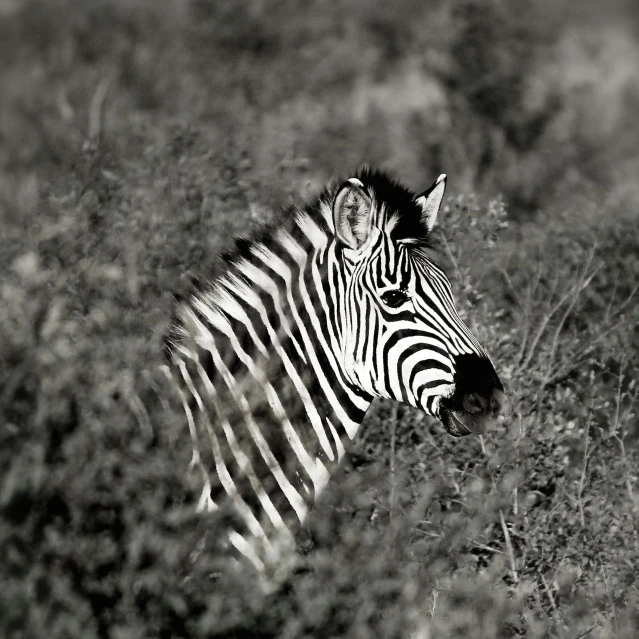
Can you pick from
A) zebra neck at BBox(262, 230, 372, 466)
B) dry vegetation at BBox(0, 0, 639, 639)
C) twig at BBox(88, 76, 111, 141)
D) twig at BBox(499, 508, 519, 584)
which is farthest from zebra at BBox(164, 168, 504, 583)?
twig at BBox(88, 76, 111, 141)

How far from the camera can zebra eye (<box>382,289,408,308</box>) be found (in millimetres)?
4324

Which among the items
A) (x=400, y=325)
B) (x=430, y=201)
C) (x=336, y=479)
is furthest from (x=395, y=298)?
(x=336, y=479)

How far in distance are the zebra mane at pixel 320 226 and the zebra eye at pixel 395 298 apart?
0.27 metres

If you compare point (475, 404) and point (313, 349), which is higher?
point (313, 349)

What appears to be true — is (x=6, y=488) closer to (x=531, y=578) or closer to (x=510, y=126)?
(x=531, y=578)

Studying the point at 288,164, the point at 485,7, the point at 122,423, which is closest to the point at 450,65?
the point at 485,7

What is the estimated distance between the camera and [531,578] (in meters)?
5.14

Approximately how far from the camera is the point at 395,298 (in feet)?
14.2

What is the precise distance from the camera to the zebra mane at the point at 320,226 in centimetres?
442

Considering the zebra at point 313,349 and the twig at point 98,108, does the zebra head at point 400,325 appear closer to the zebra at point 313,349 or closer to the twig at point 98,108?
the zebra at point 313,349

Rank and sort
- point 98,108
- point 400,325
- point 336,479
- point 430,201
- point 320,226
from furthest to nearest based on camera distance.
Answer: point 98,108 → point 336,479 → point 430,201 → point 320,226 → point 400,325

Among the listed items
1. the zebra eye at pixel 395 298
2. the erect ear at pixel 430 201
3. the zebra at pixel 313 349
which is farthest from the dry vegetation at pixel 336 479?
the erect ear at pixel 430 201

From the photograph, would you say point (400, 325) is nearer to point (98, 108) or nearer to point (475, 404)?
point (475, 404)

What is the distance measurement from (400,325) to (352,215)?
544 mm
